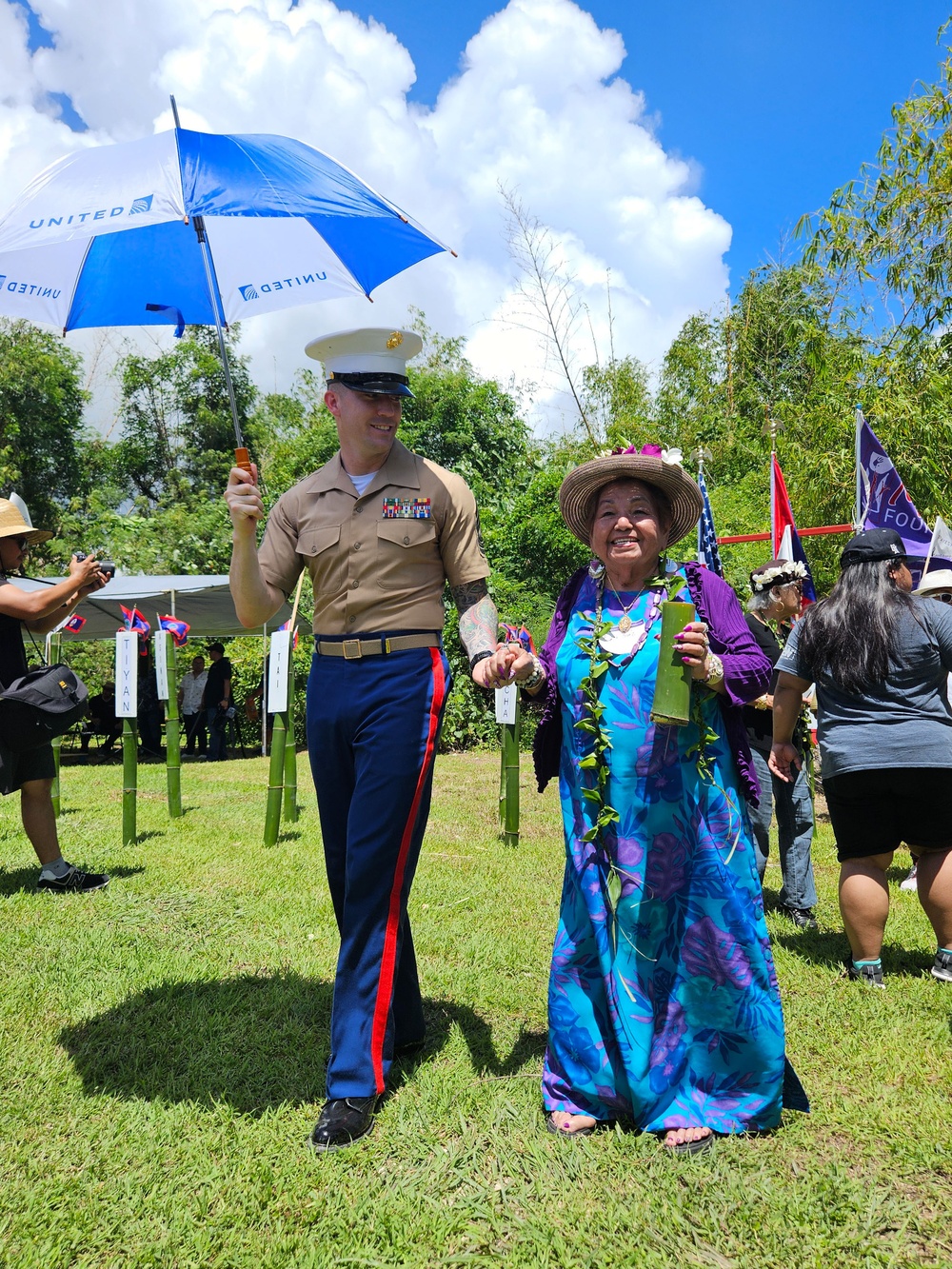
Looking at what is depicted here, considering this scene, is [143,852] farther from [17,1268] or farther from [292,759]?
[17,1268]

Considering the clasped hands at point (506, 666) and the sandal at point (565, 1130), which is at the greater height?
the clasped hands at point (506, 666)

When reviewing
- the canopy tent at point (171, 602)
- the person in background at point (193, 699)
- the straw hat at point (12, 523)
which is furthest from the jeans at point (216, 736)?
the straw hat at point (12, 523)

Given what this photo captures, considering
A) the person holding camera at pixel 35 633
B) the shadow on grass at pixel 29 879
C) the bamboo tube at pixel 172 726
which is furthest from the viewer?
the bamboo tube at pixel 172 726

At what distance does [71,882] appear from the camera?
18.9 ft

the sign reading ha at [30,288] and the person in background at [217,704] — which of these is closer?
the sign reading ha at [30,288]

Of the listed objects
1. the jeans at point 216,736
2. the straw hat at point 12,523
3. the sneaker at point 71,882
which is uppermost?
the straw hat at point 12,523

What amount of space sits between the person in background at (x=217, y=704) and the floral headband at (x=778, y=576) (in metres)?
12.8

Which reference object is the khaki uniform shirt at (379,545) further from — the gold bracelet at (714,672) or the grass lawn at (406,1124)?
the grass lawn at (406,1124)

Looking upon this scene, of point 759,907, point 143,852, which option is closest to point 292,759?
point 143,852

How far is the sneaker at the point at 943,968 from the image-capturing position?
4254 mm

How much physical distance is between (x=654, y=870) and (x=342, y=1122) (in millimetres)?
1253

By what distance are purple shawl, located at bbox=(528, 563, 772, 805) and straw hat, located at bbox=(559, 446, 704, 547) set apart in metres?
0.20

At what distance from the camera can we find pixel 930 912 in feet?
14.0

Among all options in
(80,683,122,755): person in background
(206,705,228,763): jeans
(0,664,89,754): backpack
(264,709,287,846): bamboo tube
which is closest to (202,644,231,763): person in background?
(206,705,228,763): jeans
